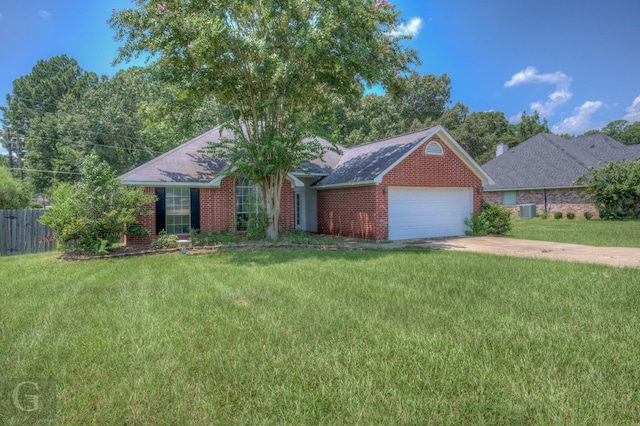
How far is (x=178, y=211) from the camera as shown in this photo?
13.3 m

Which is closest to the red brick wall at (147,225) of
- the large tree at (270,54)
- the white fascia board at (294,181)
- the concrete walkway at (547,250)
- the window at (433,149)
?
the large tree at (270,54)

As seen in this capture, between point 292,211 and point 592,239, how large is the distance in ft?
35.4

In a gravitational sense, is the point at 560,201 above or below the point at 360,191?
below

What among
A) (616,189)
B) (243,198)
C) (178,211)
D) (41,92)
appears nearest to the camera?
(178,211)

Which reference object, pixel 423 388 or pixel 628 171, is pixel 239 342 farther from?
pixel 628 171

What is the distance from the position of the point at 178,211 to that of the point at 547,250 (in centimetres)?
1204

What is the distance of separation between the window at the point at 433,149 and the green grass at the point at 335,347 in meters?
8.20

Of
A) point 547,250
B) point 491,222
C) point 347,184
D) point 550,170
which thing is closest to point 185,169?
point 347,184

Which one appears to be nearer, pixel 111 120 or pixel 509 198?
pixel 509 198

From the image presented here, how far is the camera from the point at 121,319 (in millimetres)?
4648

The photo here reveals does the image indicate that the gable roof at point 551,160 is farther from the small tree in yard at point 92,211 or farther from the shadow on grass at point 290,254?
the small tree in yard at point 92,211

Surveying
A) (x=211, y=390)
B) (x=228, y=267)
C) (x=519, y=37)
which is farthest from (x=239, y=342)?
(x=519, y=37)

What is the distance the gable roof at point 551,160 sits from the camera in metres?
24.1

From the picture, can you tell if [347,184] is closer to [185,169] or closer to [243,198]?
[243,198]
